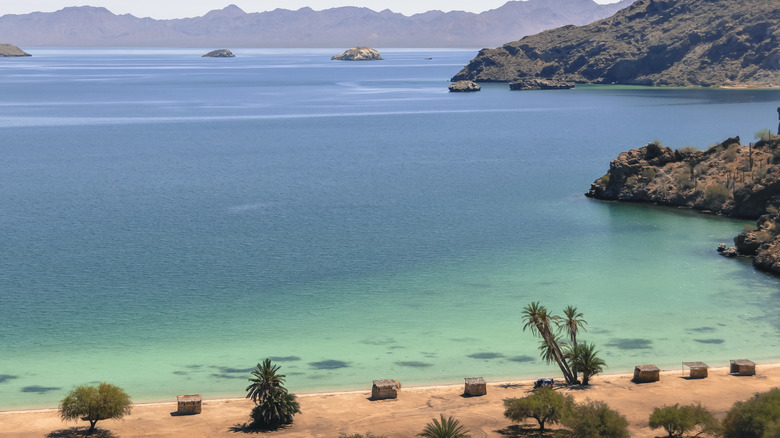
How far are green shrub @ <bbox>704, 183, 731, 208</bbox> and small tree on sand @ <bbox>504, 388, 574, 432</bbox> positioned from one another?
6376 centimetres

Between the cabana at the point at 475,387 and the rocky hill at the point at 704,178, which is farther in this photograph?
the rocky hill at the point at 704,178

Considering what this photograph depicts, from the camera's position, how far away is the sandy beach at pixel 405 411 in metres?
45.6

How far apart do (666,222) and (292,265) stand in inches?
1661

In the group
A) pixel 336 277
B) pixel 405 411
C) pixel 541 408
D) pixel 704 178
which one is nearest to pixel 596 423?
A: pixel 541 408

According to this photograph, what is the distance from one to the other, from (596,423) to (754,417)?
6924 millimetres

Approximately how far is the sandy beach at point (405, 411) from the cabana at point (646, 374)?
1.33 feet

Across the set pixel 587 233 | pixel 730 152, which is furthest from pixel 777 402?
pixel 730 152

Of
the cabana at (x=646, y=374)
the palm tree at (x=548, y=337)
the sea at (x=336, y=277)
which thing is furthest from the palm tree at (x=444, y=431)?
the cabana at (x=646, y=374)

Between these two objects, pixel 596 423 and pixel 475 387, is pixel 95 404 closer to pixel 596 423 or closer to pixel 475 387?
pixel 475 387

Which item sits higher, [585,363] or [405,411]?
[585,363]

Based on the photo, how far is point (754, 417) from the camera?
41875mm

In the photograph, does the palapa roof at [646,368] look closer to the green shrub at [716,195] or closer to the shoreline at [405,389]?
the shoreline at [405,389]

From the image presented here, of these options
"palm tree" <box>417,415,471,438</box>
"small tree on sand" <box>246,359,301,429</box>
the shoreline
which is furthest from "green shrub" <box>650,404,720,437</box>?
"small tree on sand" <box>246,359,301,429</box>

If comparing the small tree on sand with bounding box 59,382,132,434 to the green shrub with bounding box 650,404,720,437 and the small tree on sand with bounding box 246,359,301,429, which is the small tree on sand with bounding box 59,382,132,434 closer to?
the small tree on sand with bounding box 246,359,301,429
